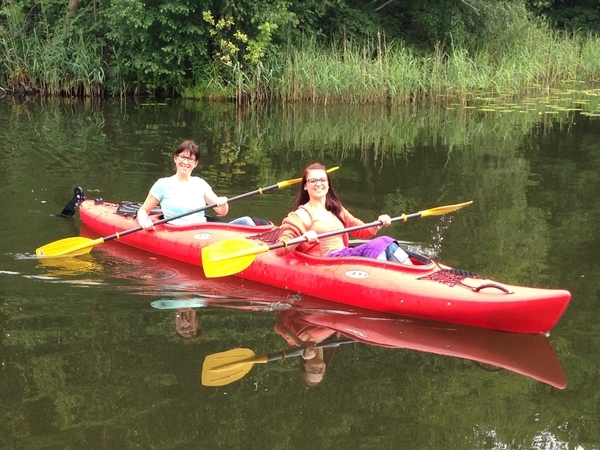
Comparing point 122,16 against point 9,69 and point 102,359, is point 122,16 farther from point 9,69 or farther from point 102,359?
point 102,359

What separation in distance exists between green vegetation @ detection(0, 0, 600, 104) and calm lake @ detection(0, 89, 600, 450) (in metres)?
5.43

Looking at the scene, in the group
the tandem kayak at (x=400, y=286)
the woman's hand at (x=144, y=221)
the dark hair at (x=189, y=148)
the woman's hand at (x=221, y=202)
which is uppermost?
the dark hair at (x=189, y=148)

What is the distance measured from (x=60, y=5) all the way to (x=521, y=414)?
1741cm

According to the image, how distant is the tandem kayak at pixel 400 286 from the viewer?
16.7 ft

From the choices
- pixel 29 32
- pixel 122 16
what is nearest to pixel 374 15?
pixel 122 16

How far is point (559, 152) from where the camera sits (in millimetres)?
11570

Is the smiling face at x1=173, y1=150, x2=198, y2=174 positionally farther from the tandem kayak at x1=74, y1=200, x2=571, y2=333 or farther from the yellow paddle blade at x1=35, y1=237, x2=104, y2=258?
the yellow paddle blade at x1=35, y1=237, x2=104, y2=258

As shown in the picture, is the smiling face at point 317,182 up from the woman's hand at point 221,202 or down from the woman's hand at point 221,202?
up

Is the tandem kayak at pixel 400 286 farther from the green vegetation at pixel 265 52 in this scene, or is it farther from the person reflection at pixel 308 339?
the green vegetation at pixel 265 52

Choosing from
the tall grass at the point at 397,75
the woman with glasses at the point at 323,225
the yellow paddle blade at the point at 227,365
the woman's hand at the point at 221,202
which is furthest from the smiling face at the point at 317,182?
the tall grass at the point at 397,75

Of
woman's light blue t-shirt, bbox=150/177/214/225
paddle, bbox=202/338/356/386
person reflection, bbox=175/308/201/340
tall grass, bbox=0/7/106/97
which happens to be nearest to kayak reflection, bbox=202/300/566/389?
paddle, bbox=202/338/356/386

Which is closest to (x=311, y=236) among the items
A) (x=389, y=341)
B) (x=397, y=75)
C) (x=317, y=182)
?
(x=317, y=182)

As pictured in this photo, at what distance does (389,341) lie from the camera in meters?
5.16

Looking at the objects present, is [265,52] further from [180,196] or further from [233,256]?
[233,256]
